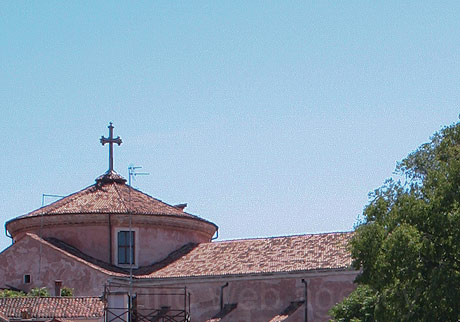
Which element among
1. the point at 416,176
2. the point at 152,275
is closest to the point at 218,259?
the point at 152,275

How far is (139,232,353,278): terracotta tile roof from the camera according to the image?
4341cm

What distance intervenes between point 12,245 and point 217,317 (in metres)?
10.3

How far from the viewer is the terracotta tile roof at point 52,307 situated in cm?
4000

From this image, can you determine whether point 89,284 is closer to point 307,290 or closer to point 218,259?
point 218,259

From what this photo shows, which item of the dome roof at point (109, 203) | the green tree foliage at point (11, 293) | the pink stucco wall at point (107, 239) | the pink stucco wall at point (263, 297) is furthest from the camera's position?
the dome roof at point (109, 203)

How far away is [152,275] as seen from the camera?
46.9 metres

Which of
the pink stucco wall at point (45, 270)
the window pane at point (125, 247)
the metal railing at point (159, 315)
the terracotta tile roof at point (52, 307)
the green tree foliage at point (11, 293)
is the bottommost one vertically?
the metal railing at point (159, 315)

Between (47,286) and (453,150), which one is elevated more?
(453,150)

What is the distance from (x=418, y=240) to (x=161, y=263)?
23.4m

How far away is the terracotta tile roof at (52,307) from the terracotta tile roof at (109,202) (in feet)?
24.6

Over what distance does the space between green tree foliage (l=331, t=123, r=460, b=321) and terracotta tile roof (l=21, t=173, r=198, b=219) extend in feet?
67.4

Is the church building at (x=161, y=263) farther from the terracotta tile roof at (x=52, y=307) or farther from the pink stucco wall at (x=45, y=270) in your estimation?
the terracotta tile roof at (x=52, y=307)

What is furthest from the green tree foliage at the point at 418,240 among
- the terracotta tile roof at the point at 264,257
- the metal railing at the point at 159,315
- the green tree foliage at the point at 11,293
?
the green tree foliage at the point at 11,293

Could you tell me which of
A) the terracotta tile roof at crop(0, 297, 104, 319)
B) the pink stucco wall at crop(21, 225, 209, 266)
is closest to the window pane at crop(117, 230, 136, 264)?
the pink stucco wall at crop(21, 225, 209, 266)
